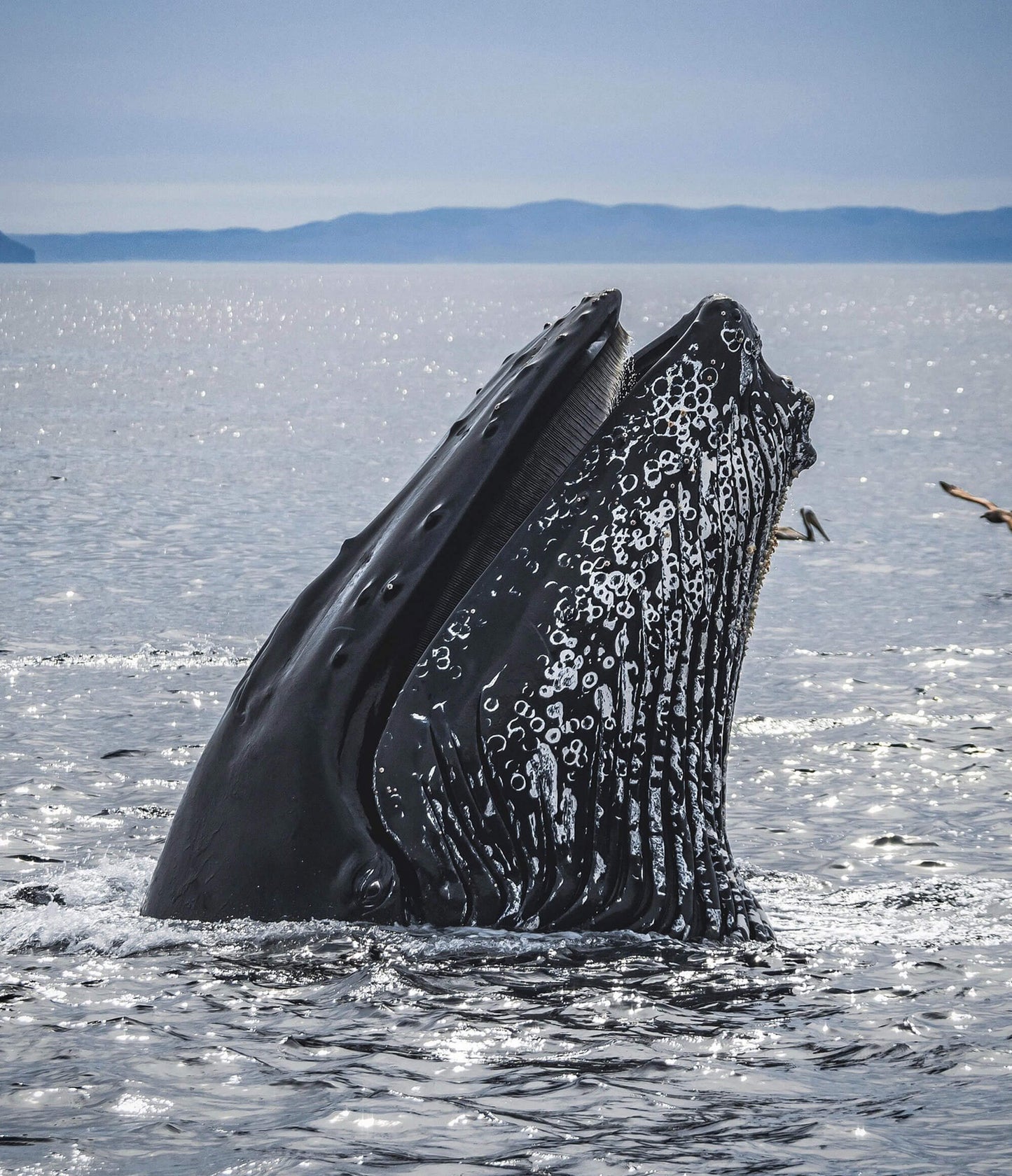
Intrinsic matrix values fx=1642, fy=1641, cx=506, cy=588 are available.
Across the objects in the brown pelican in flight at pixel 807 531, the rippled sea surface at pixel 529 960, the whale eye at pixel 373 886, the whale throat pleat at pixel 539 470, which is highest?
the whale throat pleat at pixel 539 470

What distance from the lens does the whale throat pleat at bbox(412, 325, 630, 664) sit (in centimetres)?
435

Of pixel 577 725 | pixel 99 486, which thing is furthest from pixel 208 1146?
pixel 99 486

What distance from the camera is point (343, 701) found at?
4195 mm

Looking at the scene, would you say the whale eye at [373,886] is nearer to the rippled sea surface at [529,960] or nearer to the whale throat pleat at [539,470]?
the rippled sea surface at [529,960]

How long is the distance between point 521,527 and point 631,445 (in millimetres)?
376

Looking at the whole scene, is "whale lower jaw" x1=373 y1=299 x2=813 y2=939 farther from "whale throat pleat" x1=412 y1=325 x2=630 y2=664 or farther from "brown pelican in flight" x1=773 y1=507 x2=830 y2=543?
"brown pelican in flight" x1=773 y1=507 x2=830 y2=543

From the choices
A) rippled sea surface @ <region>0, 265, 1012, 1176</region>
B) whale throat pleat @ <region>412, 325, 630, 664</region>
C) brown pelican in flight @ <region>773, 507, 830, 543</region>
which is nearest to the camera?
rippled sea surface @ <region>0, 265, 1012, 1176</region>

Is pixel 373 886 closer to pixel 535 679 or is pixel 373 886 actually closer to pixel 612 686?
pixel 535 679

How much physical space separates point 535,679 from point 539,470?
62cm

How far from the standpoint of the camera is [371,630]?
426 cm

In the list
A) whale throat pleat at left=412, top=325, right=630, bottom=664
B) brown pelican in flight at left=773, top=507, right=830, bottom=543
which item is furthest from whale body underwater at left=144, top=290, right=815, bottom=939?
brown pelican in flight at left=773, top=507, right=830, bottom=543

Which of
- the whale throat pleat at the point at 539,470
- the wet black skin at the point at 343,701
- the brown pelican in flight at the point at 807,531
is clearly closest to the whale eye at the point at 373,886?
the wet black skin at the point at 343,701

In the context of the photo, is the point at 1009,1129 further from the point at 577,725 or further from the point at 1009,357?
the point at 1009,357

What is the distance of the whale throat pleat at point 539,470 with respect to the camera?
4352 millimetres
